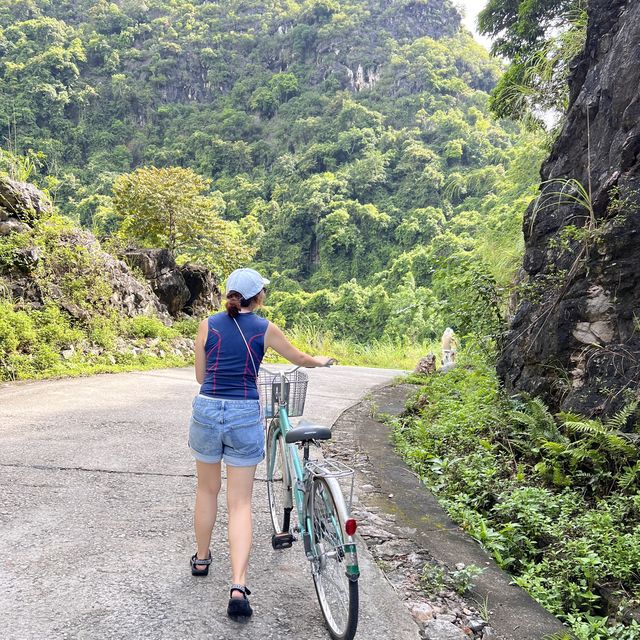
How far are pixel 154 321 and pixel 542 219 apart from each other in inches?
438

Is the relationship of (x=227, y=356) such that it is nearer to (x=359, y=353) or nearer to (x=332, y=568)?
(x=332, y=568)

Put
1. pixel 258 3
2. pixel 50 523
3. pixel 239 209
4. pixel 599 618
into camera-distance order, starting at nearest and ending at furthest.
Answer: pixel 599 618, pixel 50 523, pixel 239 209, pixel 258 3

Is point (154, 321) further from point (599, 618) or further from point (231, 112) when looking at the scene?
point (231, 112)

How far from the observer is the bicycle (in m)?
2.36

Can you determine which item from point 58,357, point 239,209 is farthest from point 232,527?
point 239,209

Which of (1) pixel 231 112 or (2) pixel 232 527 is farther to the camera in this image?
(1) pixel 231 112

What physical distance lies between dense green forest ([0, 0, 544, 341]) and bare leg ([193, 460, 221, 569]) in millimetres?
12506

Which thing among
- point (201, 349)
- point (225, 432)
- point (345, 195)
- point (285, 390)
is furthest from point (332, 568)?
point (345, 195)

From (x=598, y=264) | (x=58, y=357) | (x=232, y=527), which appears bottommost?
(x=58, y=357)

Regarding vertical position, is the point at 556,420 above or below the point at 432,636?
above

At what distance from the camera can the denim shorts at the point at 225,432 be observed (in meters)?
2.77

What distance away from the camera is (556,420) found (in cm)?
512

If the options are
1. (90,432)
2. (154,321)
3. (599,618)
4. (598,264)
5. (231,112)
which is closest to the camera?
(599,618)

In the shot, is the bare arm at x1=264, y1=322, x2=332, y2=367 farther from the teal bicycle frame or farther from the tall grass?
the tall grass
